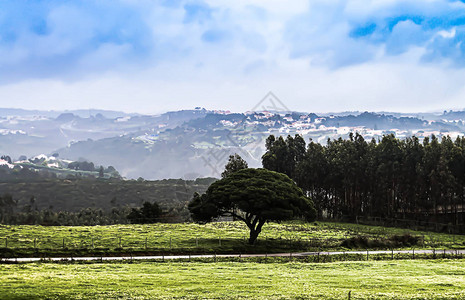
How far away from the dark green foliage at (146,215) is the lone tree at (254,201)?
33964 mm

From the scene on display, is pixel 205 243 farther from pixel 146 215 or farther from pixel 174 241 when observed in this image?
pixel 146 215

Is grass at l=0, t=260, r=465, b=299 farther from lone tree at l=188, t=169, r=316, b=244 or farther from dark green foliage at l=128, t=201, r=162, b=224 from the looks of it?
dark green foliage at l=128, t=201, r=162, b=224

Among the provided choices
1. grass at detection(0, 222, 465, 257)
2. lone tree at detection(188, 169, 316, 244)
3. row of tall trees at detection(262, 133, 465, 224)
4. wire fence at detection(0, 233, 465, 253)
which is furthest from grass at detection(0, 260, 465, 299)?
row of tall trees at detection(262, 133, 465, 224)

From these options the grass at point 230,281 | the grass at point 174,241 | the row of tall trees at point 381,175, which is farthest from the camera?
the row of tall trees at point 381,175

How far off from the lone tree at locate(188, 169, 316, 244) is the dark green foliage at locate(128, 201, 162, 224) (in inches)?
1337

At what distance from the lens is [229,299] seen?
25703 mm

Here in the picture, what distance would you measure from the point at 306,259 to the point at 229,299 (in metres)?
23.5

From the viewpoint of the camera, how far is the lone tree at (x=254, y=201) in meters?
57.5

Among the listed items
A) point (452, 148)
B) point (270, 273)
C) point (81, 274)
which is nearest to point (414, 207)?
point (452, 148)

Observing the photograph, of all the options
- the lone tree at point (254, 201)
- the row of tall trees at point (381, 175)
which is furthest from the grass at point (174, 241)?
the row of tall trees at point (381, 175)

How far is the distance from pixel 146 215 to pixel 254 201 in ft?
145

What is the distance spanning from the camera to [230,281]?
105 ft

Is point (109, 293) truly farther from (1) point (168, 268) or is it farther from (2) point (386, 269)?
(2) point (386, 269)

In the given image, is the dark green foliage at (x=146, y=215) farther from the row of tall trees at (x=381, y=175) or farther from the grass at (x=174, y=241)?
the row of tall trees at (x=381, y=175)
